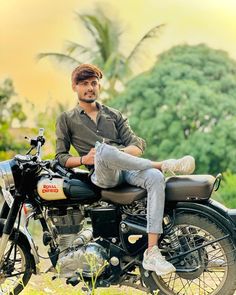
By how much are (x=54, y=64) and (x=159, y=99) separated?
129 inches

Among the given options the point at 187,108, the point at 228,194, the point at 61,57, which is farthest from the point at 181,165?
the point at 61,57

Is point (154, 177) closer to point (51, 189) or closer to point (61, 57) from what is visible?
point (51, 189)

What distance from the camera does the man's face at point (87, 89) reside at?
4227 mm

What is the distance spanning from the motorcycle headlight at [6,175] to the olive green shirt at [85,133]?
0.31 meters

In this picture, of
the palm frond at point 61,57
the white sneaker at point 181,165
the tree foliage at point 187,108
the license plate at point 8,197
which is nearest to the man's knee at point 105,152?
the white sneaker at point 181,165

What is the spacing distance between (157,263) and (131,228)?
0.91ft

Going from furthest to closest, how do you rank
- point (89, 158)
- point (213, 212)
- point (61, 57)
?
point (61, 57)
point (89, 158)
point (213, 212)

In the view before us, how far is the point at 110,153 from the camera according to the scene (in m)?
3.81

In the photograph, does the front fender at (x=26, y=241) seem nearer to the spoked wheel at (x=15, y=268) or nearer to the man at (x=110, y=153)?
the spoked wheel at (x=15, y=268)

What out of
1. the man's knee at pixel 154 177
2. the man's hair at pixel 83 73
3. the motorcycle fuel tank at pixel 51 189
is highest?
the man's hair at pixel 83 73

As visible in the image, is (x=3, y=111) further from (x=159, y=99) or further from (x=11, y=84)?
(x=159, y=99)

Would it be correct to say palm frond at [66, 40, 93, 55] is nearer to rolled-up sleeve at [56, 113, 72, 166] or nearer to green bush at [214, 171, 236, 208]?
green bush at [214, 171, 236, 208]

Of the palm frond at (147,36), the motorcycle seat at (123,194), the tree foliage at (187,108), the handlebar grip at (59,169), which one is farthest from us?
the palm frond at (147,36)

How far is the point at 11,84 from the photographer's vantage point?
13.8 m
